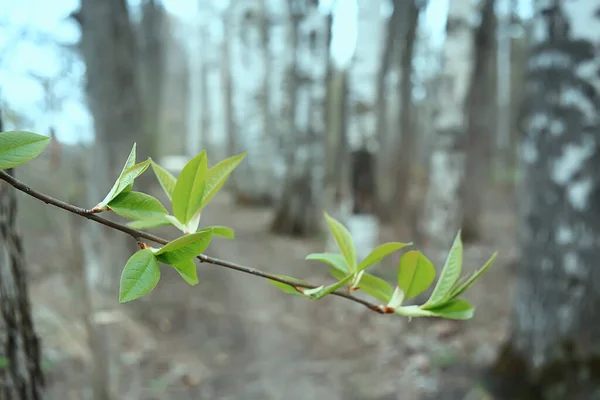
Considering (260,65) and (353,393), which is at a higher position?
(260,65)

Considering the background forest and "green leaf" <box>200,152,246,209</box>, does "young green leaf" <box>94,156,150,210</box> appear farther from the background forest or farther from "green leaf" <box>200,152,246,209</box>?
the background forest

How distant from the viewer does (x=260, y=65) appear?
4.87 metres

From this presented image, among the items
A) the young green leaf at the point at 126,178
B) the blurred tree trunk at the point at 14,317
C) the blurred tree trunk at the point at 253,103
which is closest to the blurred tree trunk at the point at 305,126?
the blurred tree trunk at the point at 253,103

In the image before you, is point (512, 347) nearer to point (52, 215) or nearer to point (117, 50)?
point (52, 215)

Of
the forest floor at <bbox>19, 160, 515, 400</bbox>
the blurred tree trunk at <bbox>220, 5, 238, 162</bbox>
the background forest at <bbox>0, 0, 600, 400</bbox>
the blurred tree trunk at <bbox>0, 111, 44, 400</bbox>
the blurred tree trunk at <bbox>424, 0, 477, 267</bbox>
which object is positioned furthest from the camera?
the blurred tree trunk at <bbox>220, 5, 238, 162</bbox>

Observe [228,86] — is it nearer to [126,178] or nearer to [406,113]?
[406,113]

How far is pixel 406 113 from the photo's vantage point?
3283 millimetres

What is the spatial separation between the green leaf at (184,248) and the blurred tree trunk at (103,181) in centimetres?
72

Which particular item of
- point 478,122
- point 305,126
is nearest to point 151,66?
point 305,126

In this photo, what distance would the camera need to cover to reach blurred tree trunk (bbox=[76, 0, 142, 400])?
1.09 meters

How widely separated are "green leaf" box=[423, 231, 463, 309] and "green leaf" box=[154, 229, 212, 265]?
0.15 meters

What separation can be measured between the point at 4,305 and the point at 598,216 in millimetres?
1339

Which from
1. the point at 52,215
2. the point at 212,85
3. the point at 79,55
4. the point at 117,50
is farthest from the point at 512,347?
the point at 212,85

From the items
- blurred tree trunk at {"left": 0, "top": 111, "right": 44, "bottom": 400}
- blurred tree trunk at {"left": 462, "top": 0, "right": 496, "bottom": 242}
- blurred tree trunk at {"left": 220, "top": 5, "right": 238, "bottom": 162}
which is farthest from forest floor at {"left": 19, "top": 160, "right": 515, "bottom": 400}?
blurred tree trunk at {"left": 220, "top": 5, "right": 238, "bottom": 162}
